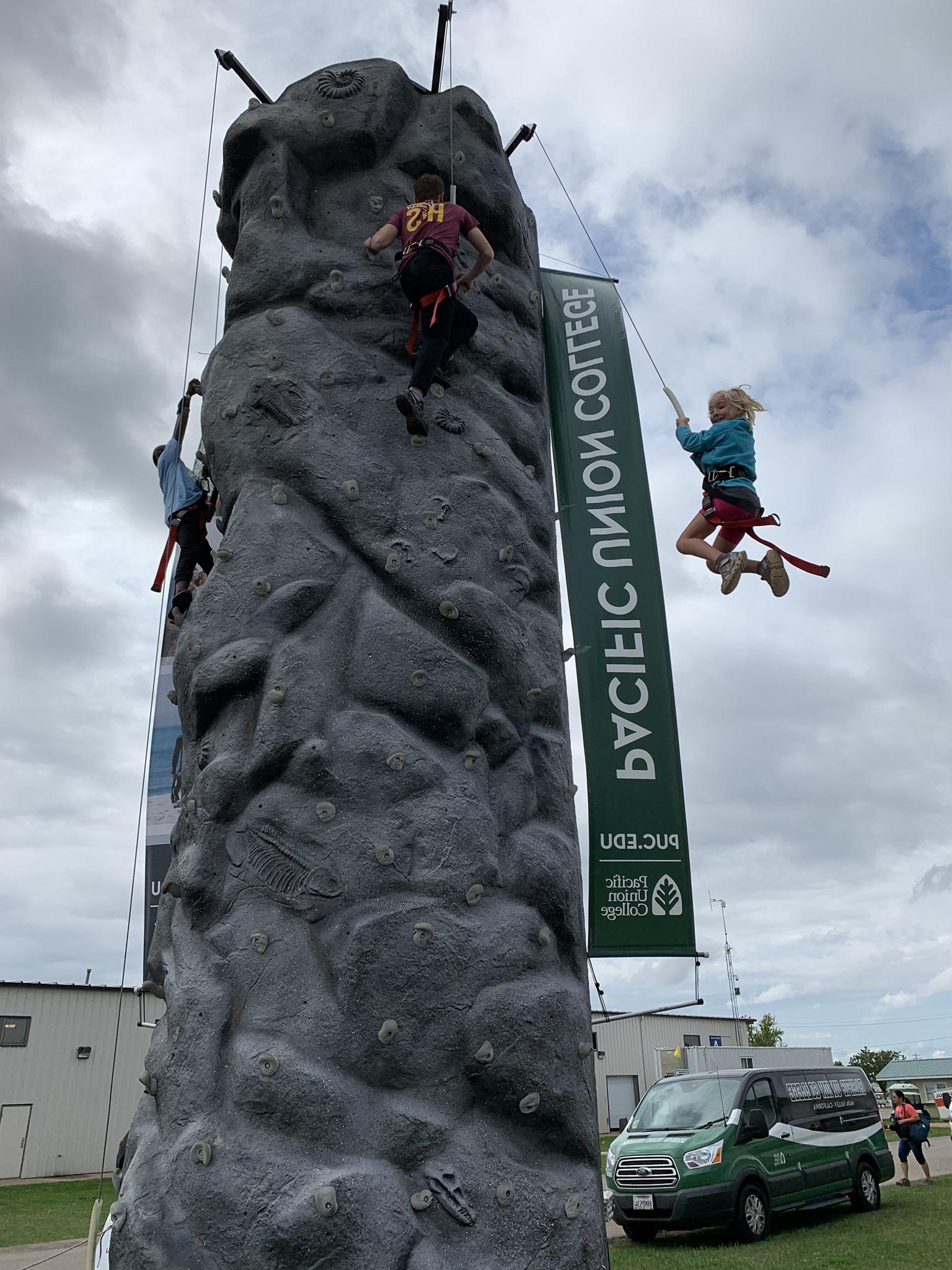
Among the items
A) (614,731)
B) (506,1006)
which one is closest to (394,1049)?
(506,1006)

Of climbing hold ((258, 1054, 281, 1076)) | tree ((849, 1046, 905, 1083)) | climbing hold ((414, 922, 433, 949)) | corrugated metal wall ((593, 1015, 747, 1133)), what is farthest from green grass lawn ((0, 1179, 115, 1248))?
tree ((849, 1046, 905, 1083))

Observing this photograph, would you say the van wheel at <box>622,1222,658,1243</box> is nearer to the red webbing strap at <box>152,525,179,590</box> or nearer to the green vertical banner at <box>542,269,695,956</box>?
the green vertical banner at <box>542,269,695,956</box>

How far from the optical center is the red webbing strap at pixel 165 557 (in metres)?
6.71

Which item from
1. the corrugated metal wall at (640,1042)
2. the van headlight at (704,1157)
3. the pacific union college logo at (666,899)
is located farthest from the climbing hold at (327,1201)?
the corrugated metal wall at (640,1042)

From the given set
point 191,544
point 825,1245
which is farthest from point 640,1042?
point 191,544

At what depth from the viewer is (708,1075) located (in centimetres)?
1258

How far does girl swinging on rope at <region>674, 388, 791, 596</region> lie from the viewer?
5.92 meters

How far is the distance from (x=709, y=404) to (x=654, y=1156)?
863cm

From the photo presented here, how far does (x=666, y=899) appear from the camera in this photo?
5898 millimetres

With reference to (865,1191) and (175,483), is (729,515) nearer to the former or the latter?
(175,483)

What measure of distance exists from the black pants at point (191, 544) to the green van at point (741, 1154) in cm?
848

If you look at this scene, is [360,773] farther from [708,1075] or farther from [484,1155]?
[708,1075]

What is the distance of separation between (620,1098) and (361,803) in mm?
32284

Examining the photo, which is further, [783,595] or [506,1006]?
[783,595]
